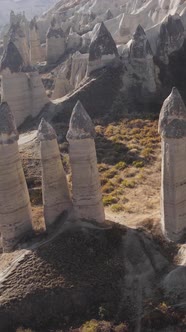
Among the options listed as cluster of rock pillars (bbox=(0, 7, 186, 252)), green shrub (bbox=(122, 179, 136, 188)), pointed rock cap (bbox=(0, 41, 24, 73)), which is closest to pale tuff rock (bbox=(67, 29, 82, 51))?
pointed rock cap (bbox=(0, 41, 24, 73))

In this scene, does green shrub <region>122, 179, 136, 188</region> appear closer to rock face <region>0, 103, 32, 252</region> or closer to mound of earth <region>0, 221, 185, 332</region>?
mound of earth <region>0, 221, 185, 332</region>

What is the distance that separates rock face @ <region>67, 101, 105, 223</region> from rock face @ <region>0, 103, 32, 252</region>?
Result: 2719 millimetres

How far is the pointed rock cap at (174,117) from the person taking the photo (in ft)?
64.0

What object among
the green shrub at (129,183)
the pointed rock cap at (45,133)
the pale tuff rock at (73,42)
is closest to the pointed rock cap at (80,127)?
the pointed rock cap at (45,133)

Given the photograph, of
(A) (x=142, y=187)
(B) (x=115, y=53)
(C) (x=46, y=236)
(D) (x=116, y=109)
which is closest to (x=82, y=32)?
(B) (x=115, y=53)

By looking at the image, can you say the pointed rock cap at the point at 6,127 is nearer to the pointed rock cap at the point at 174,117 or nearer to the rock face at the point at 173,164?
the rock face at the point at 173,164

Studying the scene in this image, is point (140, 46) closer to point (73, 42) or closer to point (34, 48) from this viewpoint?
point (73, 42)

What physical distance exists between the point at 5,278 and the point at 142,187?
39.6 feet

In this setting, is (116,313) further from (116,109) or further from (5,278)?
(116,109)

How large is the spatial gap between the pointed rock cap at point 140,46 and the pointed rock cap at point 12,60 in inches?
497

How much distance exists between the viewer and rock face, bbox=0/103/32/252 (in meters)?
21.2

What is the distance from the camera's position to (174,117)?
64.8ft

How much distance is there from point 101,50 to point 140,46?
417cm

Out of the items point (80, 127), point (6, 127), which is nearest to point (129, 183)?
point (80, 127)
